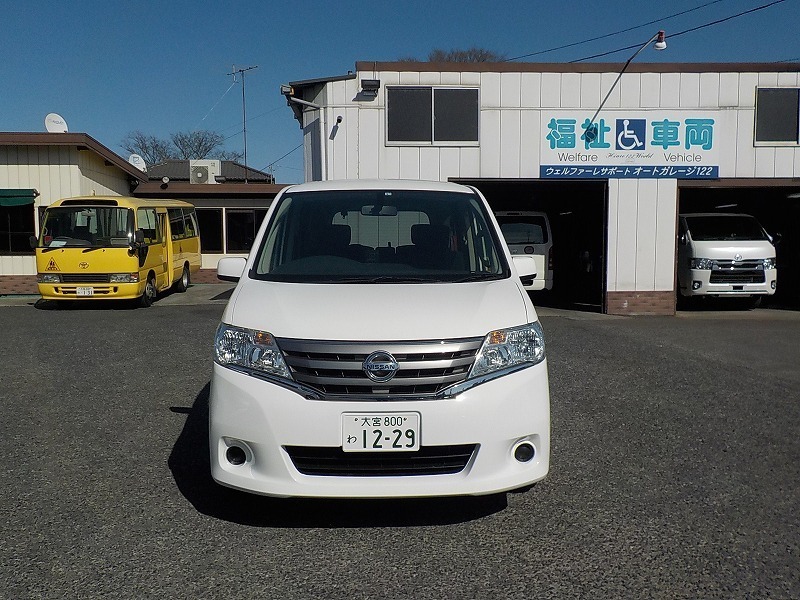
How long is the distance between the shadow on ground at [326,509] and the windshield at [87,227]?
10.4 m

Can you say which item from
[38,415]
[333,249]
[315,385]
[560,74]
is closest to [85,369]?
[38,415]

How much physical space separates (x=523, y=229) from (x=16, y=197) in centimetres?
1123

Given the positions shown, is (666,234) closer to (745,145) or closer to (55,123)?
(745,145)

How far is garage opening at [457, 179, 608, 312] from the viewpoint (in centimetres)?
1530

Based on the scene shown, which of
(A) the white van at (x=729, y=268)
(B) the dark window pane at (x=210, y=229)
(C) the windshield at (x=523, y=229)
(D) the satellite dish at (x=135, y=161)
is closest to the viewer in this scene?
(A) the white van at (x=729, y=268)

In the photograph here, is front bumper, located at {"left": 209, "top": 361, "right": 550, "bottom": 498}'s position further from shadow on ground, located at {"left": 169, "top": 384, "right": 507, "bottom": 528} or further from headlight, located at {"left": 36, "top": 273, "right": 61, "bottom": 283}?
headlight, located at {"left": 36, "top": 273, "right": 61, "bottom": 283}

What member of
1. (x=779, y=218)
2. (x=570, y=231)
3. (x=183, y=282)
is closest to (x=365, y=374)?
(x=183, y=282)

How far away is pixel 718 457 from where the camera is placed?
4.75 metres

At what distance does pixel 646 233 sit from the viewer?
516 inches

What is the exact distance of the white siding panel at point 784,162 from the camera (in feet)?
42.3

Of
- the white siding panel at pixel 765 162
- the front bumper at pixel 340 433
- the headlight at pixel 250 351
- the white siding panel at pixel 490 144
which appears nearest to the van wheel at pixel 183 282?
the white siding panel at pixel 490 144

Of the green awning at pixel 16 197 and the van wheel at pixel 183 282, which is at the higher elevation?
the green awning at pixel 16 197

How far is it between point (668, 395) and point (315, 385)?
4.29 metres

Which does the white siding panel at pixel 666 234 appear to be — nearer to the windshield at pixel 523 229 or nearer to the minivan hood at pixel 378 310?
the windshield at pixel 523 229
